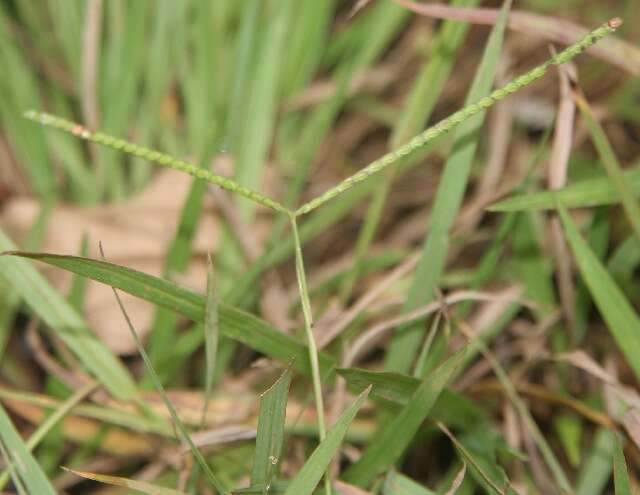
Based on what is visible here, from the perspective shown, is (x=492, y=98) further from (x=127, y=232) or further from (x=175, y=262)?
(x=127, y=232)

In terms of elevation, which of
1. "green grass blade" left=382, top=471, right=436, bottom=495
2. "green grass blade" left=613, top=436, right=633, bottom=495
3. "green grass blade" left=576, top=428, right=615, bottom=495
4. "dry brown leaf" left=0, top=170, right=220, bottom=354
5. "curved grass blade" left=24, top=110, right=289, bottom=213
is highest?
"curved grass blade" left=24, top=110, right=289, bottom=213

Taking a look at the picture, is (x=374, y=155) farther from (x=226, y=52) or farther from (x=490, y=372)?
(x=490, y=372)

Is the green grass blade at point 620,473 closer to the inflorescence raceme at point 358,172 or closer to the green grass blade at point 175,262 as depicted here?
the inflorescence raceme at point 358,172

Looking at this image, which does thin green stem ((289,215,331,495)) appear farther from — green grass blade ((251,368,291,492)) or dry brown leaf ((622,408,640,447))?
dry brown leaf ((622,408,640,447))

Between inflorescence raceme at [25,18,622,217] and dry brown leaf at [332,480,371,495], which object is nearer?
inflorescence raceme at [25,18,622,217]

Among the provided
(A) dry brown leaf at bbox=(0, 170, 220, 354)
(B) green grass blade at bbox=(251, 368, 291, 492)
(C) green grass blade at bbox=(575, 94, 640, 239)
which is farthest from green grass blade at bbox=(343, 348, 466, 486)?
(A) dry brown leaf at bbox=(0, 170, 220, 354)

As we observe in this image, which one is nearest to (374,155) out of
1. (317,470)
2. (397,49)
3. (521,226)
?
(397,49)

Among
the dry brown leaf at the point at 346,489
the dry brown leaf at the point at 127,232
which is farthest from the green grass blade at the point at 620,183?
the dry brown leaf at the point at 127,232

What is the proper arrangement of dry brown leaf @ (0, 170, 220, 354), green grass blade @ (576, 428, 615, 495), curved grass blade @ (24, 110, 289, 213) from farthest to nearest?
dry brown leaf @ (0, 170, 220, 354), green grass blade @ (576, 428, 615, 495), curved grass blade @ (24, 110, 289, 213)
